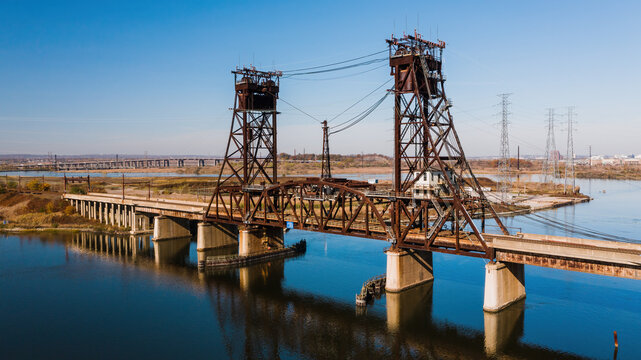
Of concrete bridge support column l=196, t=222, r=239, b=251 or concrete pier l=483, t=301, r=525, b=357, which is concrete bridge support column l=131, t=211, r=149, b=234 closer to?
concrete bridge support column l=196, t=222, r=239, b=251

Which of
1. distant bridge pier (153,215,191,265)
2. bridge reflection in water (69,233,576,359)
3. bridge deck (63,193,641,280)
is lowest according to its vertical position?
bridge reflection in water (69,233,576,359)

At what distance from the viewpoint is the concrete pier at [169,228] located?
269ft

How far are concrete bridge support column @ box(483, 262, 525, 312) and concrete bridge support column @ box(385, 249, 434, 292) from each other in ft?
29.5

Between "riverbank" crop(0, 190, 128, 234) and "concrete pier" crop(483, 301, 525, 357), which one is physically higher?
"riverbank" crop(0, 190, 128, 234)

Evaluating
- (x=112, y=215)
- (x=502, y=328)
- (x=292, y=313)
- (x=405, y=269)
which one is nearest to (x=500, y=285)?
(x=502, y=328)

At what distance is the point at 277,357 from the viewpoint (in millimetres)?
35719

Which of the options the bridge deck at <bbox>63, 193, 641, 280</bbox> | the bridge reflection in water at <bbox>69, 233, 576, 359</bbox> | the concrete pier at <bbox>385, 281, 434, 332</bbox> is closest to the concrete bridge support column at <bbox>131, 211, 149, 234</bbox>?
the bridge reflection in water at <bbox>69, 233, 576, 359</bbox>

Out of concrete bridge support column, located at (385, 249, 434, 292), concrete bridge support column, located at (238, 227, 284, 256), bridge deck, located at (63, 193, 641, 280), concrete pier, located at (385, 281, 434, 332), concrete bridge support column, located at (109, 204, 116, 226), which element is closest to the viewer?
bridge deck, located at (63, 193, 641, 280)

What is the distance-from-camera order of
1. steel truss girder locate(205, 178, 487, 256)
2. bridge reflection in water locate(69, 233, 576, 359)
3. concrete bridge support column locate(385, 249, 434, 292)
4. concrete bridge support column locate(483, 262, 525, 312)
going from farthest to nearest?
concrete bridge support column locate(385, 249, 434, 292), steel truss girder locate(205, 178, 487, 256), concrete bridge support column locate(483, 262, 525, 312), bridge reflection in water locate(69, 233, 576, 359)

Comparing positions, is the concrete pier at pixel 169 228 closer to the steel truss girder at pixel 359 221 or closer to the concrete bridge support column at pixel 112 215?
the steel truss girder at pixel 359 221

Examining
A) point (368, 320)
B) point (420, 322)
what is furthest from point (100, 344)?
point (420, 322)

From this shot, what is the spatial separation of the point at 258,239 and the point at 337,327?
2797cm

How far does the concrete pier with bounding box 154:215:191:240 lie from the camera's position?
82.0m

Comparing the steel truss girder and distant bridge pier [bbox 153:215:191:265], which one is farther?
distant bridge pier [bbox 153:215:191:265]
